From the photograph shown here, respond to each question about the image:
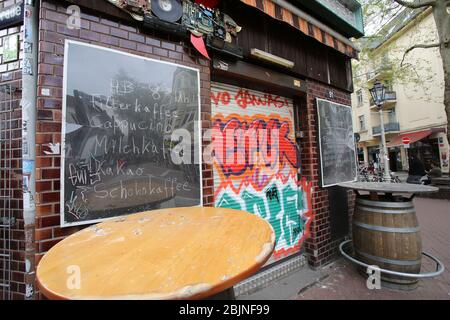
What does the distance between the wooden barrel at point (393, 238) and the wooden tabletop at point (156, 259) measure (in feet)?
6.96

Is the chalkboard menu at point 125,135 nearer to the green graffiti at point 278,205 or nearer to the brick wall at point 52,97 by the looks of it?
the brick wall at point 52,97

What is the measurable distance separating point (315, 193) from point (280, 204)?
613mm

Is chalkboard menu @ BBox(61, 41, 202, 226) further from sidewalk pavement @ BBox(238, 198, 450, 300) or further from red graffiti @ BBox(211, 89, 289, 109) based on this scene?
sidewalk pavement @ BBox(238, 198, 450, 300)

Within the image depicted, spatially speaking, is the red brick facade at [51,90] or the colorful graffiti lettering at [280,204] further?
the colorful graffiti lettering at [280,204]

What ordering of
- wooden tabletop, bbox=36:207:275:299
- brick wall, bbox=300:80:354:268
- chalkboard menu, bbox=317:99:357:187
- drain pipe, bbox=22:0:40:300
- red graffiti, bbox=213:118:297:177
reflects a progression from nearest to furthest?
1. wooden tabletop, bbox=36:207:275:299
2. drain pipe, bbox=22:0:40:300
3. red graffiti, bbox=213:118:297:177
4. brick wall, bbox=300:80:354:268
5. chalkboard menu, bbox=317:99:357:187

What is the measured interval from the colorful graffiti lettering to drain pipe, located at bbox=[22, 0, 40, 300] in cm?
175

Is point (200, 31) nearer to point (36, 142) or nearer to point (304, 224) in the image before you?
point (36, 142)

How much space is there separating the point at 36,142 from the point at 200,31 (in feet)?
6.15

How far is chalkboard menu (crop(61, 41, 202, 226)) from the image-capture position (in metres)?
1.78

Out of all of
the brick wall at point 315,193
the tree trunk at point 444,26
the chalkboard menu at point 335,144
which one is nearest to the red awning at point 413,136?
the tree trunk at point 444,26

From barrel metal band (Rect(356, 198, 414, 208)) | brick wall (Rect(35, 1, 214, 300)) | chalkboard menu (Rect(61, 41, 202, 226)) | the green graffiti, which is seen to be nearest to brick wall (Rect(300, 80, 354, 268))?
the green graffiti

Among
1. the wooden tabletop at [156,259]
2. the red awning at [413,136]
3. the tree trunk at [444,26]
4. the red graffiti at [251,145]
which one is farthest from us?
the red awning at [413,136]

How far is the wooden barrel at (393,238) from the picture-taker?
273 cm

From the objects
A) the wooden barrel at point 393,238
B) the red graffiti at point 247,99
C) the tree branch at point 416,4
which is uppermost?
the tree branch at point 416,4
